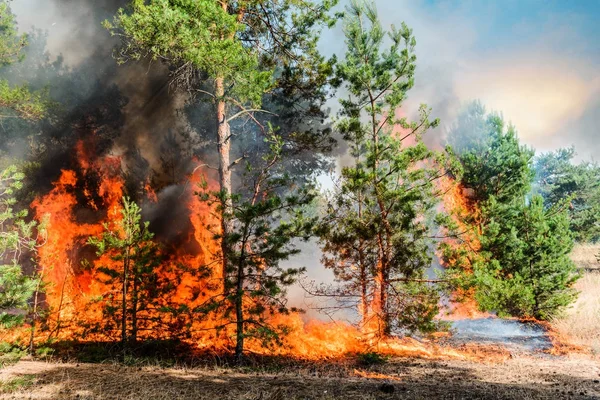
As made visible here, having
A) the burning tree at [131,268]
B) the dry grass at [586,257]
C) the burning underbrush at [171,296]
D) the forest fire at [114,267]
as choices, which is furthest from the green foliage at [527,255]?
the dry grass at [586,257]

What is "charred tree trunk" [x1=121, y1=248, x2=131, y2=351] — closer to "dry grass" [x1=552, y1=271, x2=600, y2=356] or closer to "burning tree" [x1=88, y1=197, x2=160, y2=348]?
"burning tree" [x1=88, y1=197, x2=160, y2=348]

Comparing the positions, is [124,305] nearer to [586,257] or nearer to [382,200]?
[382,200]

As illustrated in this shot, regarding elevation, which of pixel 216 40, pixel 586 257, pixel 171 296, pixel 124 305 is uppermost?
pixel 216 40

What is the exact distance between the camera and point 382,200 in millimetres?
10820

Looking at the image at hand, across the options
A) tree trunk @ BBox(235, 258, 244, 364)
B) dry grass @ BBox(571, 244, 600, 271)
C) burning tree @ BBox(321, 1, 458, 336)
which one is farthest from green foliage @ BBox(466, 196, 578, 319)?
dry grass @ BBox(571, 244, 600, 271)

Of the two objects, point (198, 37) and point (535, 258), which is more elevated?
point (198, 37)

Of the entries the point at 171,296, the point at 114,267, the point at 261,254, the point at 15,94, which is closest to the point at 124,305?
the point at 171,296

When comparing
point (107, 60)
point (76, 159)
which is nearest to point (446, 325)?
point (76, 159)

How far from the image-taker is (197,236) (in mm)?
17750

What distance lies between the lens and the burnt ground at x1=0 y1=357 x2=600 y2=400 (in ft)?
19.3

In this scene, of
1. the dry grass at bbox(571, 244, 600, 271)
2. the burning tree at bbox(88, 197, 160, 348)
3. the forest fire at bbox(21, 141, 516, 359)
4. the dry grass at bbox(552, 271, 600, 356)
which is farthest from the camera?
the dry grass at bbox(571, 244, 600, 271)

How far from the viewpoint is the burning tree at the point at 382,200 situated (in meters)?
10.6

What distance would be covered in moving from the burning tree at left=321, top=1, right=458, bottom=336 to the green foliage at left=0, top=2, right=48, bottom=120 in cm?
1219

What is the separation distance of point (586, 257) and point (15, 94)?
4343cm
